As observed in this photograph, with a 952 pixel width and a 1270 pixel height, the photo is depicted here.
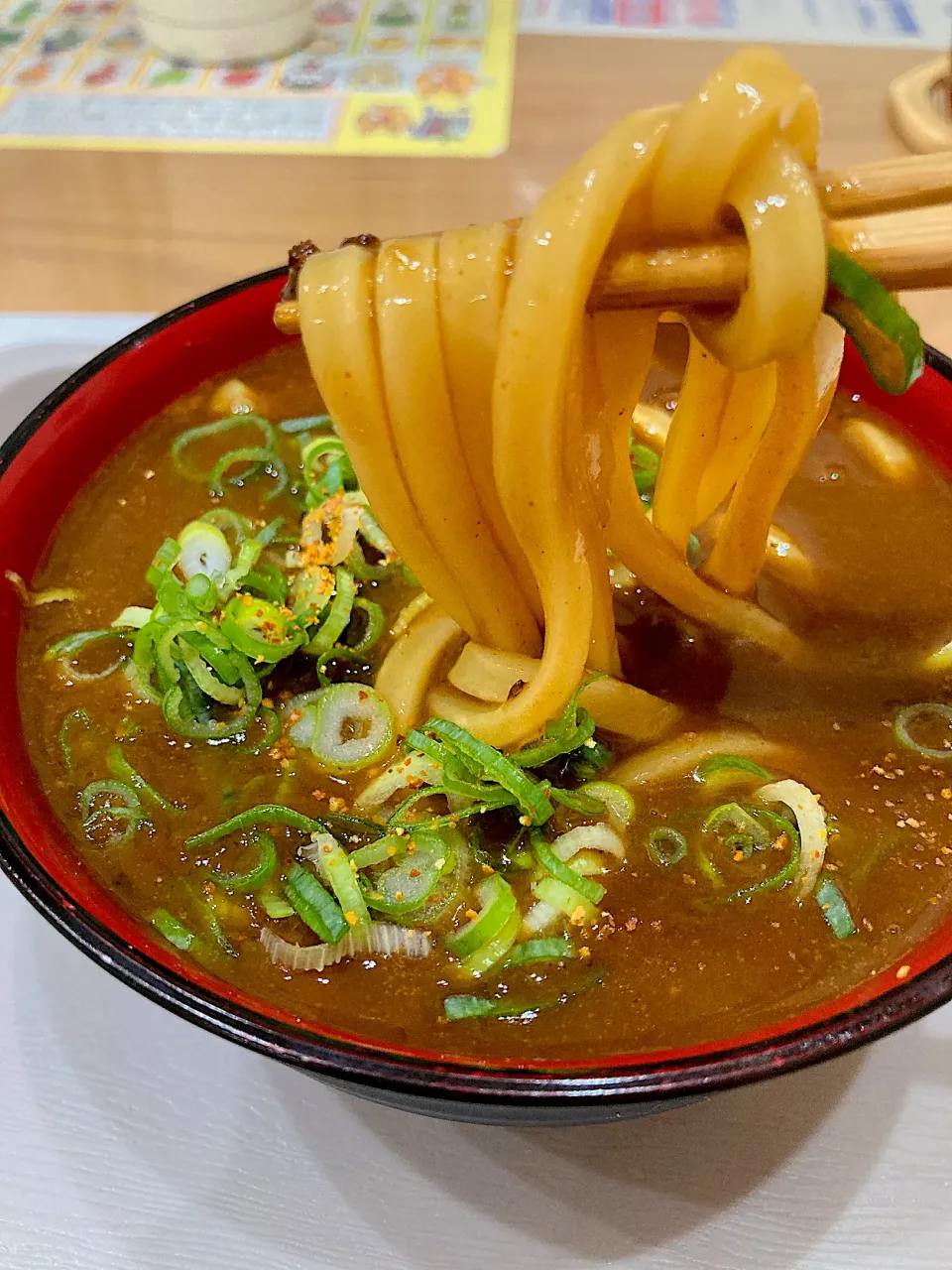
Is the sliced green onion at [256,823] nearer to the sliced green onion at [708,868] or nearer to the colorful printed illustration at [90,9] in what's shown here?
the sliced green onion at [708,868]

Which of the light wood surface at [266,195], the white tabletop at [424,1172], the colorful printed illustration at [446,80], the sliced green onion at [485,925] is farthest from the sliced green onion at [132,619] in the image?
the colorful printed illustration at [446,80]

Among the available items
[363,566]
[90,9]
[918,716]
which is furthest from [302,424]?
[90,9]

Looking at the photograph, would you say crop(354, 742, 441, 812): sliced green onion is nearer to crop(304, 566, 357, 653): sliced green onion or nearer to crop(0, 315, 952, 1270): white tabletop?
crop(304, 566, 357, 653): sliced green onion

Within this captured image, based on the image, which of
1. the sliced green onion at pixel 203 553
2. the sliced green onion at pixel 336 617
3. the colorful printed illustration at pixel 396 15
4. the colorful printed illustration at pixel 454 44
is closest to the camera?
the sliced green onion at pixel 336 617

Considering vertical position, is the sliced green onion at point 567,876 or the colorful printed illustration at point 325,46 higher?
the colorful printed illustration at point 325,46

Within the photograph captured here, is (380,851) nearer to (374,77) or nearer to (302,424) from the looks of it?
(302,424)

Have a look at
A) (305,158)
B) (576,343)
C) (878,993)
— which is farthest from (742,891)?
(305,158)
